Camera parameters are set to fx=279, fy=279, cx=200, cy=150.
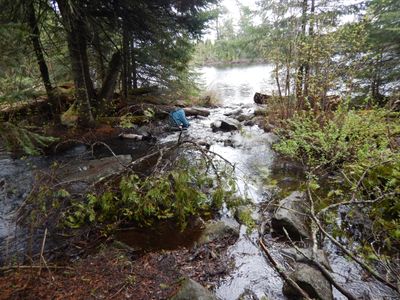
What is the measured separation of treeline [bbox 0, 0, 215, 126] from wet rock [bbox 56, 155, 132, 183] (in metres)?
1.72

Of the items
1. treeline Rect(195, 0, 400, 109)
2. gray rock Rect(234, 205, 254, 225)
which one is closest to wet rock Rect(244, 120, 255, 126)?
treeline Rect(195, 0, 400, 109)

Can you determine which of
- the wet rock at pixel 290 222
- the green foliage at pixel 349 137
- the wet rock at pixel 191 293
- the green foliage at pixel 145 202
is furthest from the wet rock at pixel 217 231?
the green foliage at pixel 349 137

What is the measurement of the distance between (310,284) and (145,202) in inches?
86.7

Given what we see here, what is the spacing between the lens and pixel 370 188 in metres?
3.91

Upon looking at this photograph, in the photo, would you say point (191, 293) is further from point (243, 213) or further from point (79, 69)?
point (79, 69)

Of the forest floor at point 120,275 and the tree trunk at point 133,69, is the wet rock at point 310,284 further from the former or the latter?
the tree trunk at point 133,69

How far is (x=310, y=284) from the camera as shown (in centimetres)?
265

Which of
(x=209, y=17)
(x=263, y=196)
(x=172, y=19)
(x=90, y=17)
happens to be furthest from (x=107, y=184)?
(x=209, y=17)

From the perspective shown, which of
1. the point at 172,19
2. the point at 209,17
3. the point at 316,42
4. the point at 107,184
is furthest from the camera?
the point at 209,17

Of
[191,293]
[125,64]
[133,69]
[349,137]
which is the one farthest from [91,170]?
[133,69]

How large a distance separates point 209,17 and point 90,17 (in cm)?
501

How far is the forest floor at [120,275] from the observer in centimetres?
273

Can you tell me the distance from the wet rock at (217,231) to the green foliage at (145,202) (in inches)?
13.8

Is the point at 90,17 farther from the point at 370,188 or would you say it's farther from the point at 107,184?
the point at 370,188
